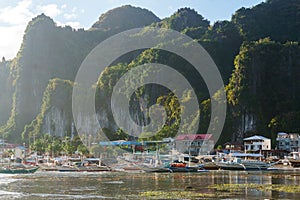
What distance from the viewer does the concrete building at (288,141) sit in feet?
241

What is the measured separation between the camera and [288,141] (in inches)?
2911

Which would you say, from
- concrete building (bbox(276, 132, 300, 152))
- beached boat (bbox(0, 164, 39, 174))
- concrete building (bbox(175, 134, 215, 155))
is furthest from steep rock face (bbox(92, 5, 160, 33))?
beached boat (bbox(0, 164, 39, 174))

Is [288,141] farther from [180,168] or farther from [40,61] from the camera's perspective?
[40,61]

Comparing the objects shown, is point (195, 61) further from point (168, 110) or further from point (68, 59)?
point (68, 59)

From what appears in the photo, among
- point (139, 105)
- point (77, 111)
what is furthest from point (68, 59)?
point (139, 105)

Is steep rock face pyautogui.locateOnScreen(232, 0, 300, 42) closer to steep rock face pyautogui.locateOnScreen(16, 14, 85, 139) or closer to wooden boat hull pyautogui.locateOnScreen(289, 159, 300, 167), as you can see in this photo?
wooden boat hull pyautogui.locateOnScreen(289, 159, 300, 167)

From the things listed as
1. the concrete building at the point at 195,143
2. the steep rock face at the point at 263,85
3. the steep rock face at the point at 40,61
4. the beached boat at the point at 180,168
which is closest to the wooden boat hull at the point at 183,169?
the beached boat at the point at 180,168

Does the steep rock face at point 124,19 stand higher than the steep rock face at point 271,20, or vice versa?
the steep rock face at point 124,19

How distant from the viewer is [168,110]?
94312mm

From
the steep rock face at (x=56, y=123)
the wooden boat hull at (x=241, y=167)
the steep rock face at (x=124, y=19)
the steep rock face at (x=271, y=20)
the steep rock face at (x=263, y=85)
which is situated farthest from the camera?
the steep rock face at (x=124, y=19)

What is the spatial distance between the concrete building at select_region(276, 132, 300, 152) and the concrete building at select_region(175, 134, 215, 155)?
426 inches

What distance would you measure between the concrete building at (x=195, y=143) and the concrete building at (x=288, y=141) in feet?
35.5

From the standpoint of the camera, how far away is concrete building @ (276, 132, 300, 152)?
73562 mm

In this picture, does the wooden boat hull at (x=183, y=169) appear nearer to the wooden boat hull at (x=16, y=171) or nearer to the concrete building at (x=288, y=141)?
the wooden boat hull at (x=16, y=171)
